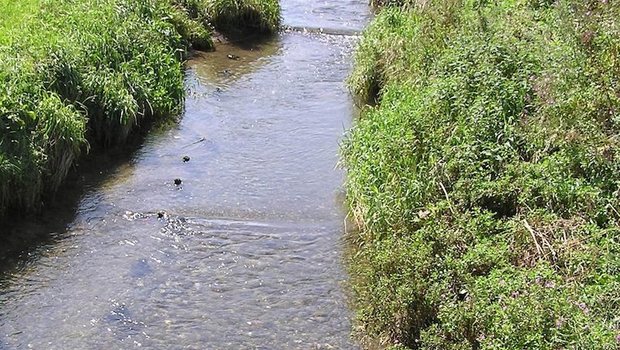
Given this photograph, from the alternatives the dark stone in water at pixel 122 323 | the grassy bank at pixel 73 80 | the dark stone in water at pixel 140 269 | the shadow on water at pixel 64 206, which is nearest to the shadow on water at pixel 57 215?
the shadow on water at pixel 64 206

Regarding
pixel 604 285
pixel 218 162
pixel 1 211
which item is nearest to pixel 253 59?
pixel 218 162

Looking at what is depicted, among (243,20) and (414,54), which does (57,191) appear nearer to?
(414,54)

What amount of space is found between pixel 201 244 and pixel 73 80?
3394 millimetres

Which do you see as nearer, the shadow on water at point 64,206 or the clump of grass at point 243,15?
the shadow on water at point 64,206

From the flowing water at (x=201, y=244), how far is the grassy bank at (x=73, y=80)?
1.40 ft

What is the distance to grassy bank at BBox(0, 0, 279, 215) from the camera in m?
8.96

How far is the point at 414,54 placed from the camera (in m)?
10.9

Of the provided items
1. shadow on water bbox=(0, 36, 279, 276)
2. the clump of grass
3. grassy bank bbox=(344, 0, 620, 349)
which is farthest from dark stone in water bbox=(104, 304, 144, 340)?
the clump of grass

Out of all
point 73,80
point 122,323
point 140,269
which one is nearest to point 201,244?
point 140,269

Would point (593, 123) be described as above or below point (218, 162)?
above

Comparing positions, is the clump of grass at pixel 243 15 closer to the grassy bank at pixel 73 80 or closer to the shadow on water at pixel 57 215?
the grassy bank at pixel 73 80

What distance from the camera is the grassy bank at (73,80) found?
896cm

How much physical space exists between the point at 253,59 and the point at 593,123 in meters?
9.71

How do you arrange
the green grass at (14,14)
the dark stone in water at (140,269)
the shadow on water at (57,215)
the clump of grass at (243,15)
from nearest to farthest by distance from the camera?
the dark stone in water at (140,269) → the shadow on water at (57,215) → the green grass at (14,14) → the clump of grass at (243,15)
